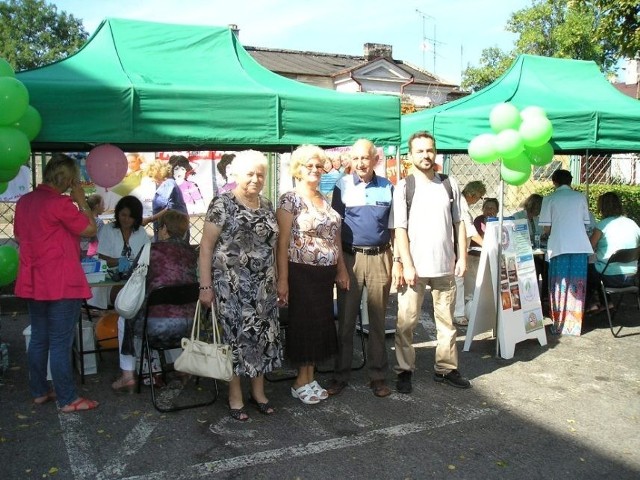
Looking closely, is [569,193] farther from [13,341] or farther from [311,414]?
[13,341]

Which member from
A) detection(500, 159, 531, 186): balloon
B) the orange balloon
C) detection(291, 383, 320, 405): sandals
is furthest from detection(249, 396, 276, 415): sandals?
detection(500, 159, 531, 186): balloon

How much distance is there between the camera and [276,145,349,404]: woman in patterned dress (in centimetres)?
395

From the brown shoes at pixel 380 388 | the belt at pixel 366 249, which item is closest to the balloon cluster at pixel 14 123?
the belt at pixel 366 249

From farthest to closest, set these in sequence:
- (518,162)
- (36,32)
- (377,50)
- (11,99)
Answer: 1. (36,32)
2. (377,50)
3. (518,162)
4. (11,99)

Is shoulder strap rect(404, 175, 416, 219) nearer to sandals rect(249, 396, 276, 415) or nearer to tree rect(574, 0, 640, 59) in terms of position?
sandals rect(249, 396, 276, 415)

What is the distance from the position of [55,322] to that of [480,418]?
2931mm

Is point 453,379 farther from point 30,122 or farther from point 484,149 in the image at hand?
point 30,122

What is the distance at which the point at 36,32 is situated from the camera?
52469mm

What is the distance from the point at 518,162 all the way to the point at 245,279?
2.70m

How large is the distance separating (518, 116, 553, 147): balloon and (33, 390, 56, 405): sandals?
166 inches

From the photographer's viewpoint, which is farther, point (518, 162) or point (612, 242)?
point (612, 242)

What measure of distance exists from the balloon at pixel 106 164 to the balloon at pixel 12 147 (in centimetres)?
105

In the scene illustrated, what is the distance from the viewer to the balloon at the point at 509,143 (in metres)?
4.88

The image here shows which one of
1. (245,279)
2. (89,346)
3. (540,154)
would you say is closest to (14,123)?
(245,279)
